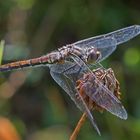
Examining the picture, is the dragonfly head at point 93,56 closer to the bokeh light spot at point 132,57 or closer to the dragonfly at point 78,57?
the dragonfly at point 78,57

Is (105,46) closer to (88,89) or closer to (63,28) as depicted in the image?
(88,89)

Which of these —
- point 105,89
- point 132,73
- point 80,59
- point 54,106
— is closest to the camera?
point 105,89

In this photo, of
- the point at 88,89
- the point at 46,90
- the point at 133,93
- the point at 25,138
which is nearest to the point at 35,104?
the point at 46,90

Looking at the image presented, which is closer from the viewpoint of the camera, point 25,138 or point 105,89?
point 105,89

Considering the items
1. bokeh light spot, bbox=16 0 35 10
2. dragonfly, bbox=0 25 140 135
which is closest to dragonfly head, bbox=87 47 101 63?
dragonfly, bbox=0 25 140 135

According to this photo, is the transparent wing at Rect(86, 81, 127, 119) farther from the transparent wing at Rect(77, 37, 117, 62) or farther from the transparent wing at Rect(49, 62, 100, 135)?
the transparent wing at Rect(77, 37, 117, 62)

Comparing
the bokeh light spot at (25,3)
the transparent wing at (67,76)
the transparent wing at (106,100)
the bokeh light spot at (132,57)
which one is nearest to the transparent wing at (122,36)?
the transparent wing at (67,76)

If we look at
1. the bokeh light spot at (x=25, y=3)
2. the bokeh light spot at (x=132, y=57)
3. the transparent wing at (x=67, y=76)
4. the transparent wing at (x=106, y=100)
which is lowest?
the transparent wing at (x=106, y=100)

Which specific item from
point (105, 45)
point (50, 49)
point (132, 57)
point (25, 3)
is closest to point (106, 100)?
point (105, 45)
